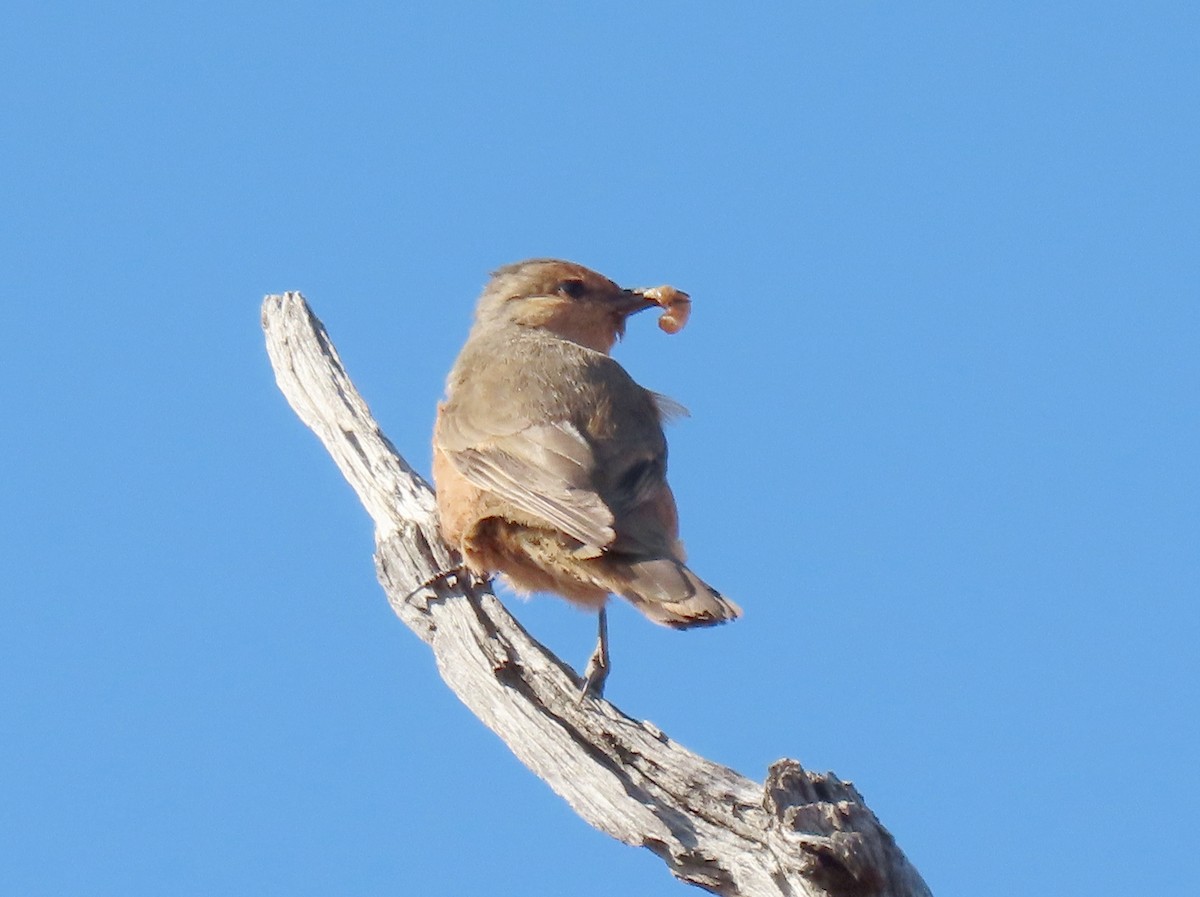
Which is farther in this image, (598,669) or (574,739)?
(598,669)

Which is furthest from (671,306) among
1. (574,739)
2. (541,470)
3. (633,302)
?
(574,739)

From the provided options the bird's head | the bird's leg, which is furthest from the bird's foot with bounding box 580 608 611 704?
the bird's head

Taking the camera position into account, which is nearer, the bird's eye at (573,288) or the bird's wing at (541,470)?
the bird's wing at (541,470)

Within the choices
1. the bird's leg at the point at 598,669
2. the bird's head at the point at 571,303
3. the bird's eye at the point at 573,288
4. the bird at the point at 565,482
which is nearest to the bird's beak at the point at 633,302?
the bird's head at the point at 571,303

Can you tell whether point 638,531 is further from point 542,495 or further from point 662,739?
point 662,739

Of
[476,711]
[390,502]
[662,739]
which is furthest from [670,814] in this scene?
[390,502]

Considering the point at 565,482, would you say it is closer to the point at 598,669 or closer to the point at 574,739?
the point at 598,669

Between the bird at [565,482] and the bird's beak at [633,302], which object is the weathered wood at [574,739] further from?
the bird's beak at [633,302]
